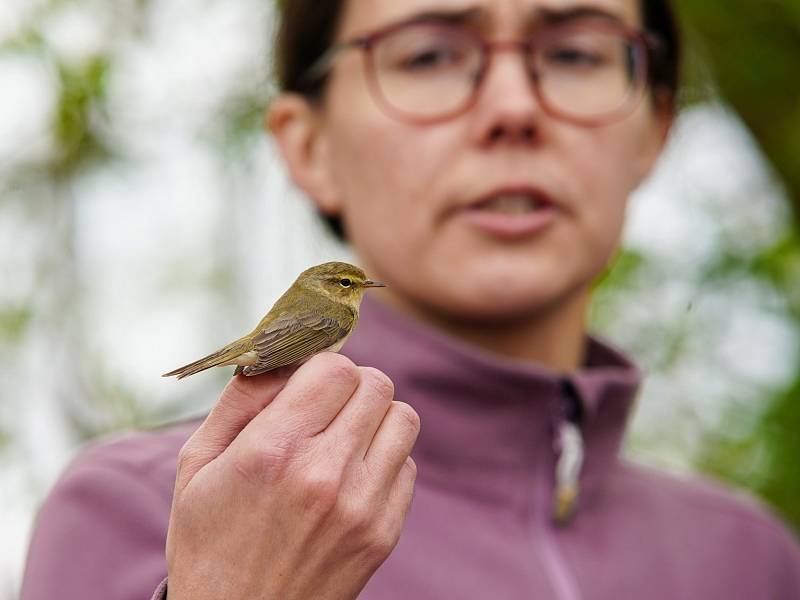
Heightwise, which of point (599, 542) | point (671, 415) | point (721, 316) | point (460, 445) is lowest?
point (671, 415)

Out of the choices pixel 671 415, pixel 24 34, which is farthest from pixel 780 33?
pixel 24 34

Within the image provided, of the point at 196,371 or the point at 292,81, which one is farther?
the point at 292,81

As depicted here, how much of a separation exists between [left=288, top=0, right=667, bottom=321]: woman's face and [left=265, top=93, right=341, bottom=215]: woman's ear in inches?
8.4

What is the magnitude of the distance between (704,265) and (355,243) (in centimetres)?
320

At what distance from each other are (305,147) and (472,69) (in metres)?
0.63

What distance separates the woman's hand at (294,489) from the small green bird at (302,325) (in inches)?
2.4

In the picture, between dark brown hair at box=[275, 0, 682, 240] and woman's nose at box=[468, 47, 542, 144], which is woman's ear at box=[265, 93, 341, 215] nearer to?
dark brown hair at box=[275, 0, 682, 240]

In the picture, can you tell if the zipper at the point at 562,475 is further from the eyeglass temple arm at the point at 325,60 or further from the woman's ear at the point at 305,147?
the eyeglass temple arm at the point at 325,60

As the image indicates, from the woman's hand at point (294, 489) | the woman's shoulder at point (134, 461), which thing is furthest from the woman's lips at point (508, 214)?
the woman's hand at point (294, 489)

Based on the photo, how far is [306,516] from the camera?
4.29 feet

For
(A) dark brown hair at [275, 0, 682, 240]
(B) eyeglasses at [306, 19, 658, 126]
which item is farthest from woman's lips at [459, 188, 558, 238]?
(A) dark brown hair at [275, 0, 682, 240]

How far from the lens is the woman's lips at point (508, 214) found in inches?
91.1

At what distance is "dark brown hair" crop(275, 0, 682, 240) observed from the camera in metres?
2.79

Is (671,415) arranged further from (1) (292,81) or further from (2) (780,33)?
(1) (292,81)
